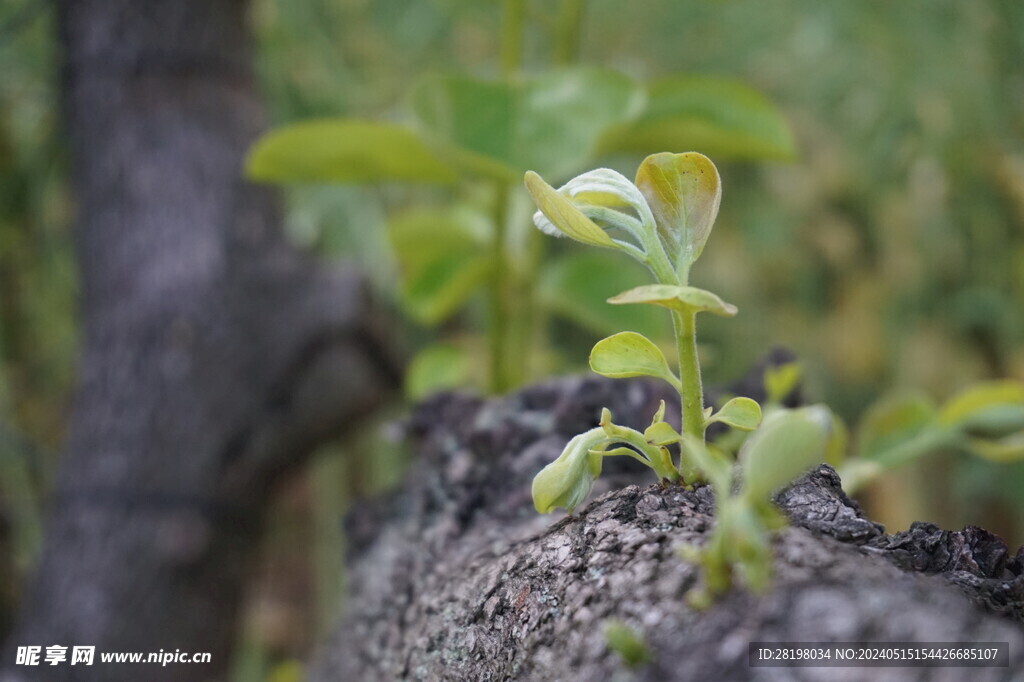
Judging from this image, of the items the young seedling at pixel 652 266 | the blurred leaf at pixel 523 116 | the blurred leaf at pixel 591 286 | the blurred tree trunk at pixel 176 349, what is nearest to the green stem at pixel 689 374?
the young seedling at pixel 652 266

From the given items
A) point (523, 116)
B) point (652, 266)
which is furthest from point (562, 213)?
point (523, 116)

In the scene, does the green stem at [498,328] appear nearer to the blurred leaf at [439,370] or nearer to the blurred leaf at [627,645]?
the blurred leaf at [439,370]

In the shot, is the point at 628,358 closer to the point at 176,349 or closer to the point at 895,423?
the point at 895,423

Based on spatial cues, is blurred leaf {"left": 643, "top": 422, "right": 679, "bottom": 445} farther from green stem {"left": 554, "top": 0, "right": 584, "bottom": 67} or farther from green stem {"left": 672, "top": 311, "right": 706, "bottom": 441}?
green stem {"left": 554, "top": 0, "right": 584, "bottom": 67}

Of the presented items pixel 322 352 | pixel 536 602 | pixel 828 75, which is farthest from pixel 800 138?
pixel 536 602

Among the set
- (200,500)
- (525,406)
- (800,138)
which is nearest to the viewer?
(525,406)

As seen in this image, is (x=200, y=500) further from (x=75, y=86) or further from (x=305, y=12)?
(x=305, y=12)

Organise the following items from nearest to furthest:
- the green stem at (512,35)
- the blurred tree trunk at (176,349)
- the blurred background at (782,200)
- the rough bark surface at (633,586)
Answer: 1. the rough bark surface at (633,586)
2. the green stem at (512,35)
3. the blurred tree trunk at (176,349)
4. the blurred background at (782,200)
